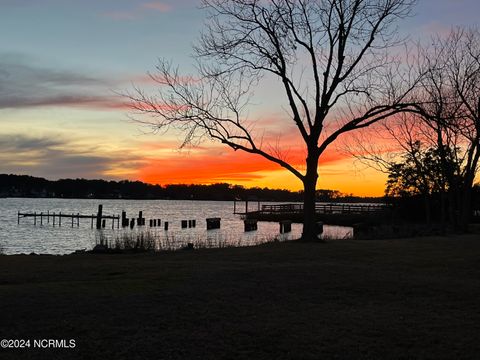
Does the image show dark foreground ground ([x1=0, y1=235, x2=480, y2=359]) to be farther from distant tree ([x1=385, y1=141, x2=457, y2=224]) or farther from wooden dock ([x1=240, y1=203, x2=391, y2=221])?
wooden dock ([x1=240, y1=203, x2=391, y2=221])

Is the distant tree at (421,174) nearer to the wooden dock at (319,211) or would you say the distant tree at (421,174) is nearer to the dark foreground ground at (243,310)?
the wooden dock at (319,211)

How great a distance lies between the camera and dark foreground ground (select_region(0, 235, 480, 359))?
6.55 m

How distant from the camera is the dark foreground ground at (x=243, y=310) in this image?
6555 millimetres

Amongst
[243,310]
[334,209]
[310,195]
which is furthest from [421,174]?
[334,209]

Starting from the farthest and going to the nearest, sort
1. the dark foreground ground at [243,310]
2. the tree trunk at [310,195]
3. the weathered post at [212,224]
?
the weathered post at [212,224]
the tree trunk at [310,195]
the dark foreground ground at [243,310]

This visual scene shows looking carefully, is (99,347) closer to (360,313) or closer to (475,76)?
(360,313)

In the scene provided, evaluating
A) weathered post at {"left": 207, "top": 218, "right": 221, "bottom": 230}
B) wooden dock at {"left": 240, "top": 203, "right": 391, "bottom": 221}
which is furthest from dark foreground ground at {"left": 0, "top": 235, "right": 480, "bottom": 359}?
wooden dock at {"left": 240, "top": 203, "right": 391, "bottom": 221}

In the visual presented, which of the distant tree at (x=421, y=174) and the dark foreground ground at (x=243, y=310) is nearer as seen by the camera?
the dark foreground ground at (x=243, y=310)

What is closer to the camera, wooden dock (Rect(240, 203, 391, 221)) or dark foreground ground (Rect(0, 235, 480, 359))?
dark foreground ground (Rect(0, 235, 480, 359))

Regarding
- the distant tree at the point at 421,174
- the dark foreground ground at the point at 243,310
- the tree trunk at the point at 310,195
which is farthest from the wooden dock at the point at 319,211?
the dark foreground ground at the point at 243,310

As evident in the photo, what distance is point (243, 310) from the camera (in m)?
8.45

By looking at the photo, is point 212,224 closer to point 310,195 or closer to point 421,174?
point 421,174

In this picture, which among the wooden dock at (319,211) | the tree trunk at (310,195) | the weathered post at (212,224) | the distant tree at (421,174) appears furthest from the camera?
the wooden dock at (319,211)

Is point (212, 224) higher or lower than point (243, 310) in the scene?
lower
